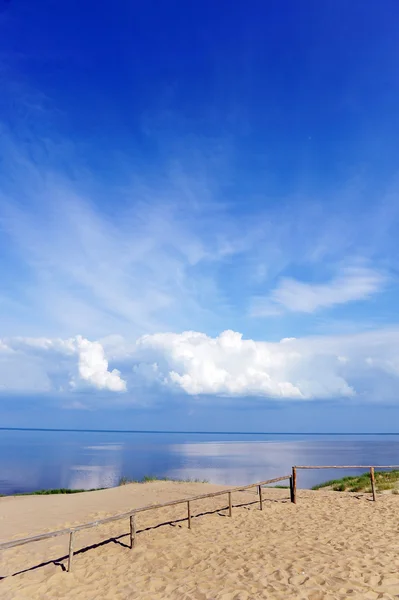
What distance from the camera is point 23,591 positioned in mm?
10016

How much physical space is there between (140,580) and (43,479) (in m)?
39.5

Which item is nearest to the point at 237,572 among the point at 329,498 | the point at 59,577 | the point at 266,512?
the point at 59,577

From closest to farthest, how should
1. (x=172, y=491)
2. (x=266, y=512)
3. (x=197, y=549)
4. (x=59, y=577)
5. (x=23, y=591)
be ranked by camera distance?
(x=23, y=591) → (x=59, y=577) → (x=197, y=549) → (x=266, y=512) → (x=172, y=491)

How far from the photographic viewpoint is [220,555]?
38.9 ft

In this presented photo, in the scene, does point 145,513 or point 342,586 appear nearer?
point 342,586

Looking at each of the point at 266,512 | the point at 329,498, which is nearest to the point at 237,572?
the point at 266,512

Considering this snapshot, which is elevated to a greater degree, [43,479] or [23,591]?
[23,591]

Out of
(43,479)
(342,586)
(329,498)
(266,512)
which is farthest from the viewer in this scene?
(43,479)

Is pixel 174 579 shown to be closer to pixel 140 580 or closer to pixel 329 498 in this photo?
pixel 140 580

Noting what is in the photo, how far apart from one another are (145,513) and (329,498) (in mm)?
9148

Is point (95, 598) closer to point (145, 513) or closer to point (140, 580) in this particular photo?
point (140, 580)

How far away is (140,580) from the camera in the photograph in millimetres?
10320

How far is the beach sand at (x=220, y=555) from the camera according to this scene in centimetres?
938

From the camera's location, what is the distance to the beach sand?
369 inches
